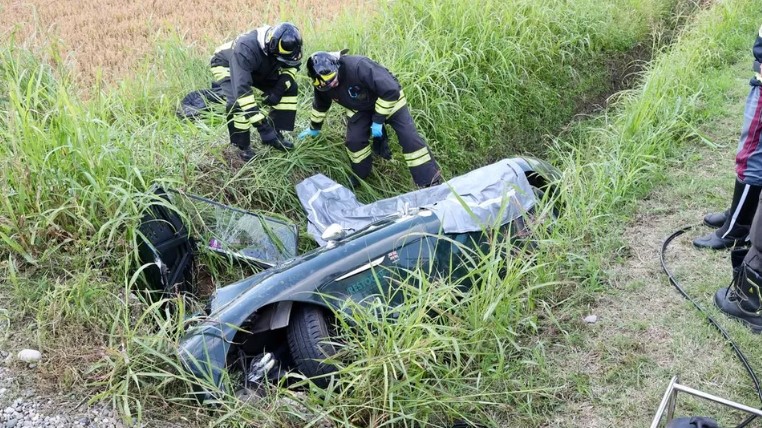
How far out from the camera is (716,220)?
451 cm

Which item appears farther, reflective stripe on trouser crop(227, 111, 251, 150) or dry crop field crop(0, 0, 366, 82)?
dry crop field crop(0, 0, 366, 82)

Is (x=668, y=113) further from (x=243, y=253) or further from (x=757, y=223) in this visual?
(x=243, y=253)

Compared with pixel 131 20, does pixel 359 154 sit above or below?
below

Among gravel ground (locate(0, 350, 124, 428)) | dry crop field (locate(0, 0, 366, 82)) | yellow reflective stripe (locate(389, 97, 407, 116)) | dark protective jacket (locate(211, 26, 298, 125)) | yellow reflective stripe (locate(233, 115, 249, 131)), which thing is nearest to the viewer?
gravel ground (locate(0, 350, 124, 428))

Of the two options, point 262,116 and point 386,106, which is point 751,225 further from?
point 262,116

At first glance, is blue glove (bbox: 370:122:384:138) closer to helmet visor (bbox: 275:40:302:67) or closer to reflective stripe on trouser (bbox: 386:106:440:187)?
reflective stripe on trouser (bbox: 386:106:440:187)

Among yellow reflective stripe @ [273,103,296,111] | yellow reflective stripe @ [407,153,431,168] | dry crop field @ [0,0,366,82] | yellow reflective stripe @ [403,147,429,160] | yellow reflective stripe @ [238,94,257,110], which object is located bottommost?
yellow reflective stripe @ [407,153,431,168]

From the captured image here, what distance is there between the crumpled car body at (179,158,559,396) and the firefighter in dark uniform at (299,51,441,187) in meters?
1.64

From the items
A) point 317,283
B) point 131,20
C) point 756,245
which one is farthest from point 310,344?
point 131,20

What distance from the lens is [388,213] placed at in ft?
15.5

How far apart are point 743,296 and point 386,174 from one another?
3.32 m

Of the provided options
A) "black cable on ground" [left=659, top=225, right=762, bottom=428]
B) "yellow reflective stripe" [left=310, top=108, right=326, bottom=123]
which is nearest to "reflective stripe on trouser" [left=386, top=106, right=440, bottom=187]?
"yellow reflective stripe" [left=310, top=108, right=326, bottom=123]

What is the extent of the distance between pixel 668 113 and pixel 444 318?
3707 mm

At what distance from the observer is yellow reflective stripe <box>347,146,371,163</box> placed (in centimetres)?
579
